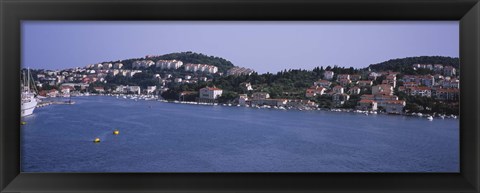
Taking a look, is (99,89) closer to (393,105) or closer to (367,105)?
(367,105)

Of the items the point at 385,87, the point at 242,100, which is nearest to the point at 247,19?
the point at 385,87

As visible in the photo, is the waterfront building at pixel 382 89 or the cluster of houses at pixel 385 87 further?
the waterfront building at pixel 382 89

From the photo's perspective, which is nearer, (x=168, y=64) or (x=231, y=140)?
(x=168, y=64)

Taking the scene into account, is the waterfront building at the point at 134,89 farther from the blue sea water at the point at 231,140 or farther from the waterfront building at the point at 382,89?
the waterfront building at the point at 382,89

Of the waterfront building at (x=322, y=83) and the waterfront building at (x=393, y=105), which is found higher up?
the waterfront building at (x=322, y=83)

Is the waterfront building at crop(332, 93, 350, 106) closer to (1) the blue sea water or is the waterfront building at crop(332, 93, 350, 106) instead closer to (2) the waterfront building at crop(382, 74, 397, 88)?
(1) the blue sea water

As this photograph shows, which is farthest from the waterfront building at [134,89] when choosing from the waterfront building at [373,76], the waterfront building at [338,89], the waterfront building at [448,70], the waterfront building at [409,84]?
the waterfront building at [448,70]
